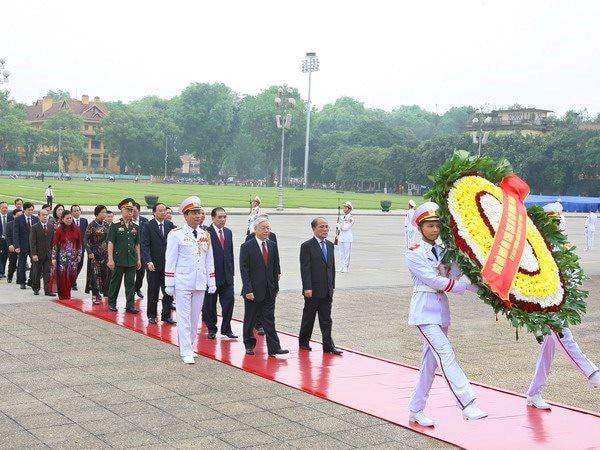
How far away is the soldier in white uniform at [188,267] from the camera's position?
9516 mm

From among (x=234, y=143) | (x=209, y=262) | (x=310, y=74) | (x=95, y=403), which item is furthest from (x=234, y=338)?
(x=234, y=143)

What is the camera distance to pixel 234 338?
10.8 meters

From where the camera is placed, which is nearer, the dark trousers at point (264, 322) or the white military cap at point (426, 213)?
the white military cap at point (426, 213)

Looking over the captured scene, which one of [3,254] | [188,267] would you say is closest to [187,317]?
[188,267]

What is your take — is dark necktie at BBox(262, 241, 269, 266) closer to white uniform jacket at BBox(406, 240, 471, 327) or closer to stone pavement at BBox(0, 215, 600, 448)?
stone pavement at BBox(0, 215, 600, 448)

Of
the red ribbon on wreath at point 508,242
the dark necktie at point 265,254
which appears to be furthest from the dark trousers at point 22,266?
the red ribbon on wreath at point 508,242

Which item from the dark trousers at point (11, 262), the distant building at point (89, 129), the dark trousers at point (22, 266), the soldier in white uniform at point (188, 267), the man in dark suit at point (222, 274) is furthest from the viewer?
the distant building at point (89, 129)

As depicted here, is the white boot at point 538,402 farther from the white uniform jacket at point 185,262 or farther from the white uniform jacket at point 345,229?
the white uniform jacket at point 345,229

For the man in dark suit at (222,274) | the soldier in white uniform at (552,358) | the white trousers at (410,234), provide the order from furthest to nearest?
the white trousers at (410,234) → the man in dark suit at (222,274) → the soldier in white uniform at (552,358)

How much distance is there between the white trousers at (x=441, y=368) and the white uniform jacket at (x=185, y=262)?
3530 mm

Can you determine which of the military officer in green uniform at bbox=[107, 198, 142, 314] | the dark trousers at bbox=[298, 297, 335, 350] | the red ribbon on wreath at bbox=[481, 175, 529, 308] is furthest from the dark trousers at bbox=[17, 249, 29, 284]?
the red ribbon on wreath at bbox=[481, 175, 529, 308]

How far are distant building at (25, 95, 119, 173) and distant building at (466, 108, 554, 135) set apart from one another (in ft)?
188

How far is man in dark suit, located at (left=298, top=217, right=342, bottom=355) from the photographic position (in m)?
9.66

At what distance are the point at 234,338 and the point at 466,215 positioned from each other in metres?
4.91
